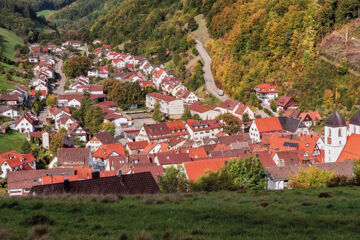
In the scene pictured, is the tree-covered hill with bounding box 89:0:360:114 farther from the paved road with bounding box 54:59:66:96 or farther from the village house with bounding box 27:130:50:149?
the village house with bounding box 27:130:50:149

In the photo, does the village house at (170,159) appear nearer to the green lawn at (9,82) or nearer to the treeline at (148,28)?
the green lawn at (9,82)

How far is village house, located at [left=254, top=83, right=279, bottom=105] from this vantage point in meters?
63.5

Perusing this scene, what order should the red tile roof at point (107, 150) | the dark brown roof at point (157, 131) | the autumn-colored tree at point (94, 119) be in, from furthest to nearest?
the autumn-colored tree at point (94, 119), the dark brown roof at point (157, 131), the red tile roof at point (107, 150)

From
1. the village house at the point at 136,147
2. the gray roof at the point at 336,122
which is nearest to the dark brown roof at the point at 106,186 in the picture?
the gray roof at the point at 336,122

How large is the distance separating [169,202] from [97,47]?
131117 mm

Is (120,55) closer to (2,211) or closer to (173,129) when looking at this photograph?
(173,129)

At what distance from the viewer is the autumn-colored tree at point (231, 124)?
58.9 metres

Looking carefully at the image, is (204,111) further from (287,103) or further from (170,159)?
(170,159)

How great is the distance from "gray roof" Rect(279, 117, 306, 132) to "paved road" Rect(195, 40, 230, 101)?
1941 cm

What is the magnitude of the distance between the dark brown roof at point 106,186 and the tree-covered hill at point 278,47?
4001 cm

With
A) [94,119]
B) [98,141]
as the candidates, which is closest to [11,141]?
[98,141]

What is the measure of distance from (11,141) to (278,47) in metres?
45.4

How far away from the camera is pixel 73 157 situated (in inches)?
1848

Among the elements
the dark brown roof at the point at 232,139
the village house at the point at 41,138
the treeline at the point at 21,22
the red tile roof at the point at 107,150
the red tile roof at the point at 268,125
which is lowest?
the red tile roof at the point at 107,150
